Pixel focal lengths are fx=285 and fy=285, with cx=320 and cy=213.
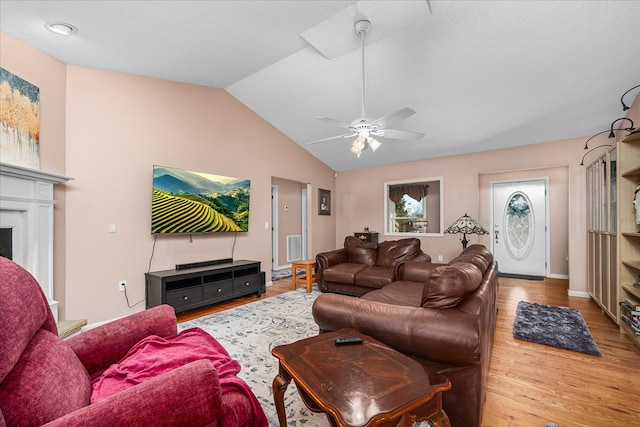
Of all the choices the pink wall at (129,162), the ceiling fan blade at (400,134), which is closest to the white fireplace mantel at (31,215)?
the pink wall at (129,162)

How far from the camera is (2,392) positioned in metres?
0.83

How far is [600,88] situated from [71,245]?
619 cm

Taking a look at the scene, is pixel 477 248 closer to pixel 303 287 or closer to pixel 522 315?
pixel 522 315

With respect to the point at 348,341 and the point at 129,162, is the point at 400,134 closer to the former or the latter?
the point at 348,341

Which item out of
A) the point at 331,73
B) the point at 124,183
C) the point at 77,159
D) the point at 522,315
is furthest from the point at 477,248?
the point at 77,159

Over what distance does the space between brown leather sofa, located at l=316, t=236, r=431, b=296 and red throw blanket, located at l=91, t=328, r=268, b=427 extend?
2.77 m

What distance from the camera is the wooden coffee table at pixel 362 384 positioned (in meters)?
0.98

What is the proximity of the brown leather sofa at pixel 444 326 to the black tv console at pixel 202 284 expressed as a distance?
2269mm

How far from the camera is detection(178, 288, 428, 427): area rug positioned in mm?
1776

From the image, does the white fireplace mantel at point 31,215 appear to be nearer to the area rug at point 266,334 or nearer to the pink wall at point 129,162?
the pink wall at point 129,162

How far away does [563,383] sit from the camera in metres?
2.04

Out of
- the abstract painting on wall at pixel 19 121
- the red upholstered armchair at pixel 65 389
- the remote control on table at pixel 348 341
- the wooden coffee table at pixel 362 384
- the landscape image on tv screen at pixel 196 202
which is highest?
the abstract painting on wall at pixel 19 121

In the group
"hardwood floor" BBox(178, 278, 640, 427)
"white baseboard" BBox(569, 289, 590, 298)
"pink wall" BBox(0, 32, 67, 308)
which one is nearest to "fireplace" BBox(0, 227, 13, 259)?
"pink wall" BBox(0, 32, 67, 308)

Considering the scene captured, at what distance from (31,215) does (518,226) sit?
7241mm
